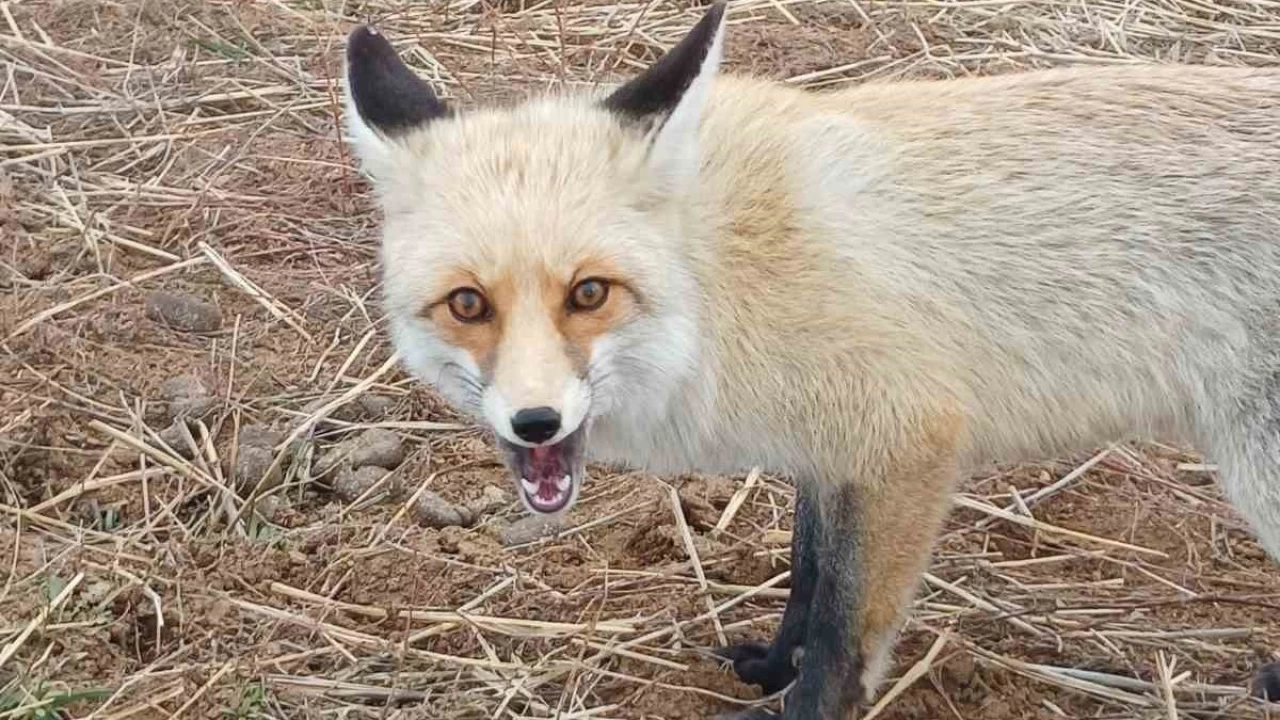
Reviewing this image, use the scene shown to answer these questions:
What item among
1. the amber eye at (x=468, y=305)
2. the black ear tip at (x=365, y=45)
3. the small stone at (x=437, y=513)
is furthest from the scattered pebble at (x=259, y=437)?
the amber eye at (x=468, y=305)

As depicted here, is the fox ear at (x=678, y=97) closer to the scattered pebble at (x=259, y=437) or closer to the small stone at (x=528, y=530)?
the small stone at (x=528, y=530)

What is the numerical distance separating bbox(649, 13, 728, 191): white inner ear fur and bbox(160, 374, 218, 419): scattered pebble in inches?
96.6

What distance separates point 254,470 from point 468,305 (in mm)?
2032

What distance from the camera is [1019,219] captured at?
3705 mm

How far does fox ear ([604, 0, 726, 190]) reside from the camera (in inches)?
127

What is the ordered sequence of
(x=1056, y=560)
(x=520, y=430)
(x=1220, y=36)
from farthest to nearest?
(x=1220, y=36)
(x=1056, y=560)
(x=520, y=430)

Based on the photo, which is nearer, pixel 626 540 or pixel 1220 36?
pixel 626 540

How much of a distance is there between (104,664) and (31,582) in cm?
43

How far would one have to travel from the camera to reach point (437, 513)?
484 centimetres

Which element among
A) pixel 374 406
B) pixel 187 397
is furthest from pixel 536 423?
pixel 187 397

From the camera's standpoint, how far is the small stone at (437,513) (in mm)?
4848

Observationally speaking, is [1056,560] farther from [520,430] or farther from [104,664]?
[104,664]

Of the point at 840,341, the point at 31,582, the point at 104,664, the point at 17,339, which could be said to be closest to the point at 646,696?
the point at 840,341

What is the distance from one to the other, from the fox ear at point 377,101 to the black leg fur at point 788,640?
57.2 inches
